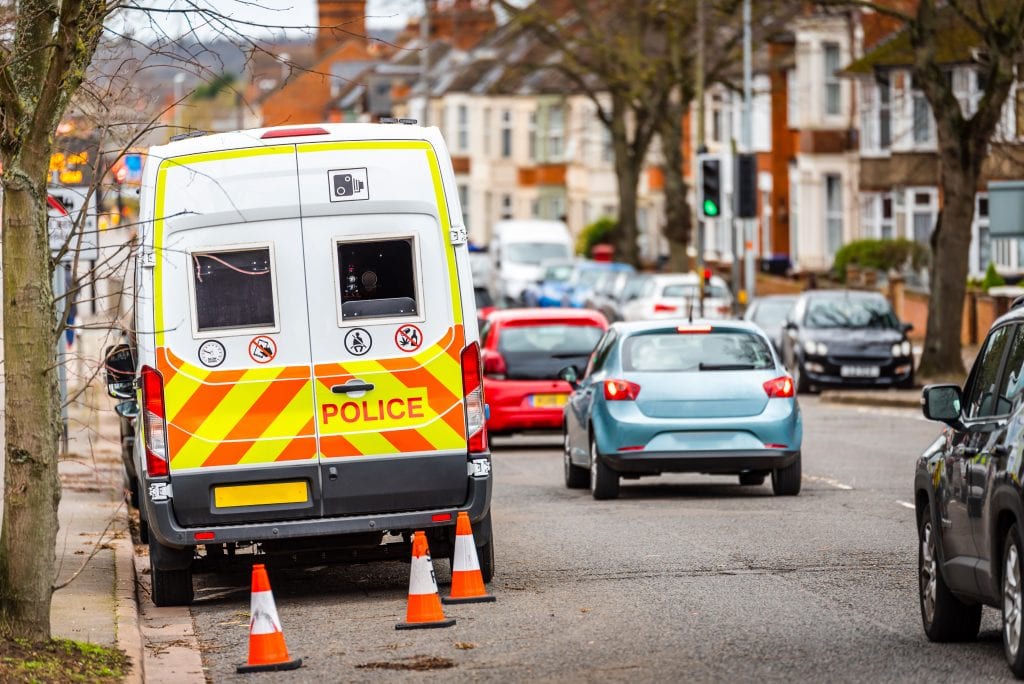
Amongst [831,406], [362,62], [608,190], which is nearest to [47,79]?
[831,406]

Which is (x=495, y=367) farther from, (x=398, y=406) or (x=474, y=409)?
(x=398, y=406)

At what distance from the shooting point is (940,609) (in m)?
9.23

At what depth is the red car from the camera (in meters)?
22.6

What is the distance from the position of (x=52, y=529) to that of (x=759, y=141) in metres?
62.8

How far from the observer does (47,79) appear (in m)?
8.89

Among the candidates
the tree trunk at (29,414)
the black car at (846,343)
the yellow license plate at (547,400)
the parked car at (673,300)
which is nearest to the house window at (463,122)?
the parked car at (673,300)

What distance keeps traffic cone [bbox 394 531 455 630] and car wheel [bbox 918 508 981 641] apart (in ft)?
8.03

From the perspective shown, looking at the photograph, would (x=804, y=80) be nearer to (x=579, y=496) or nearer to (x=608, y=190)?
(x=608, y=190)

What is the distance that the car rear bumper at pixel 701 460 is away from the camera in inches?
646

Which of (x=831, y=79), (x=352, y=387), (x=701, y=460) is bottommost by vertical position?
(x=701, y=460)

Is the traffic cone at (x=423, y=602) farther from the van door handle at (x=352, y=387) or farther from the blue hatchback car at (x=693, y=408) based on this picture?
the blue hatchback car at (x=693, y=408)

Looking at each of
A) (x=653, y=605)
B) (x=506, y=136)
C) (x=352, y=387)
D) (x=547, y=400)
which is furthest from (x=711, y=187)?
(x=506, y=136)

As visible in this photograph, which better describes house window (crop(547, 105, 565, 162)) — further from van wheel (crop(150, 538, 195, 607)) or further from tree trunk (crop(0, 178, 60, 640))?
tree trunk (crop(0, 178, 60, 640))

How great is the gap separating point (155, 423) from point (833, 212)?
5413 centimetres
